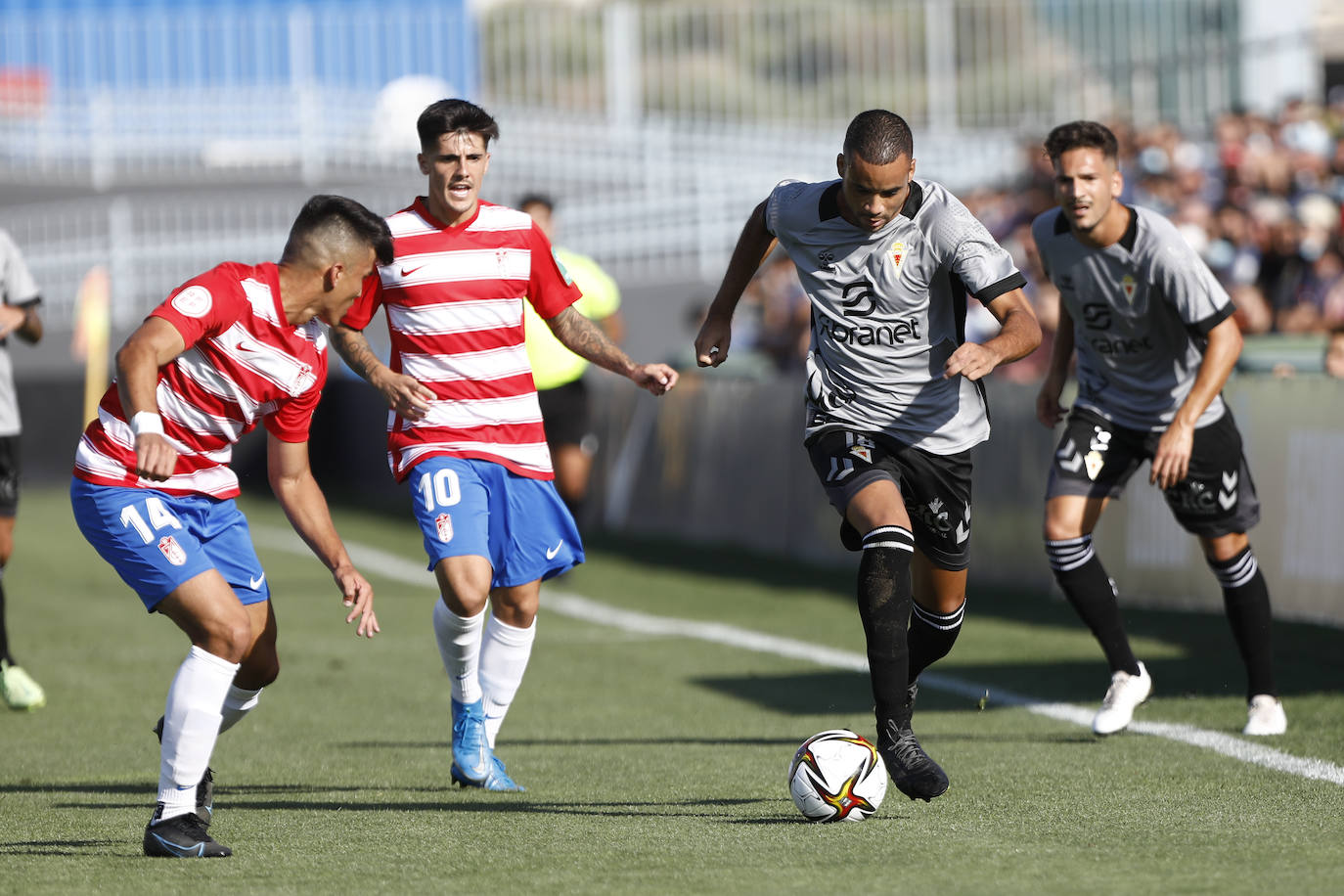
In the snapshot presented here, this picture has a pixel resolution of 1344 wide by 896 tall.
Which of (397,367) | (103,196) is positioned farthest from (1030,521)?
(103,196)

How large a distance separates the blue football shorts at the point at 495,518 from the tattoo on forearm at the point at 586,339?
0.49 meters

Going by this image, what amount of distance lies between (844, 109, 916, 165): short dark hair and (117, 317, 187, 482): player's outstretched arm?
7.00 ft

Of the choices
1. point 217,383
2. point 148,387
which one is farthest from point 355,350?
point 148,387

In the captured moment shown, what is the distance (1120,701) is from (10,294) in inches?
216

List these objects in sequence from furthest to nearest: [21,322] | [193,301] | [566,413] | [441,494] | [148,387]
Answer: [566,413] → [21,322] → [441,494] → [193,301] → [148,387]

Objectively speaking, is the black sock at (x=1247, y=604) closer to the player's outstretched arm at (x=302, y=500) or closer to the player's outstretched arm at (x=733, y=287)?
the player's outstretched arm at (x=733, y=287)

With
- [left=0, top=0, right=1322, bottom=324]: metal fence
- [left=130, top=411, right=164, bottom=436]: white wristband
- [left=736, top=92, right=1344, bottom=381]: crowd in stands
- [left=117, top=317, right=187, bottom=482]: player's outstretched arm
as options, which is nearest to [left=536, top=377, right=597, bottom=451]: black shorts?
[left=736, top=92, right=1344, bottom=381]: crowd in stands

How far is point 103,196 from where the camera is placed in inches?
1283

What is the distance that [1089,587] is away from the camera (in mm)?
7469

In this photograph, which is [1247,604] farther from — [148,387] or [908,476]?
[148,387]

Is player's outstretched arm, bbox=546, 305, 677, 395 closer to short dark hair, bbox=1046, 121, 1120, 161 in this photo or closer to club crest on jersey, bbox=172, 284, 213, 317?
club crest on jersey, bbox=172, 284, 213, 317

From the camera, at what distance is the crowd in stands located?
517 inches

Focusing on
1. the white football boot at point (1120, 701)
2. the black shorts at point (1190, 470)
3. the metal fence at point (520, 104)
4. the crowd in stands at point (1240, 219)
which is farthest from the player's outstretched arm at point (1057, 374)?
the metal fence at point (520, 104)

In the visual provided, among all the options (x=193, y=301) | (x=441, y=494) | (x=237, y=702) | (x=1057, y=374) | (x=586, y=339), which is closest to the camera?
(x=193, y=301)
